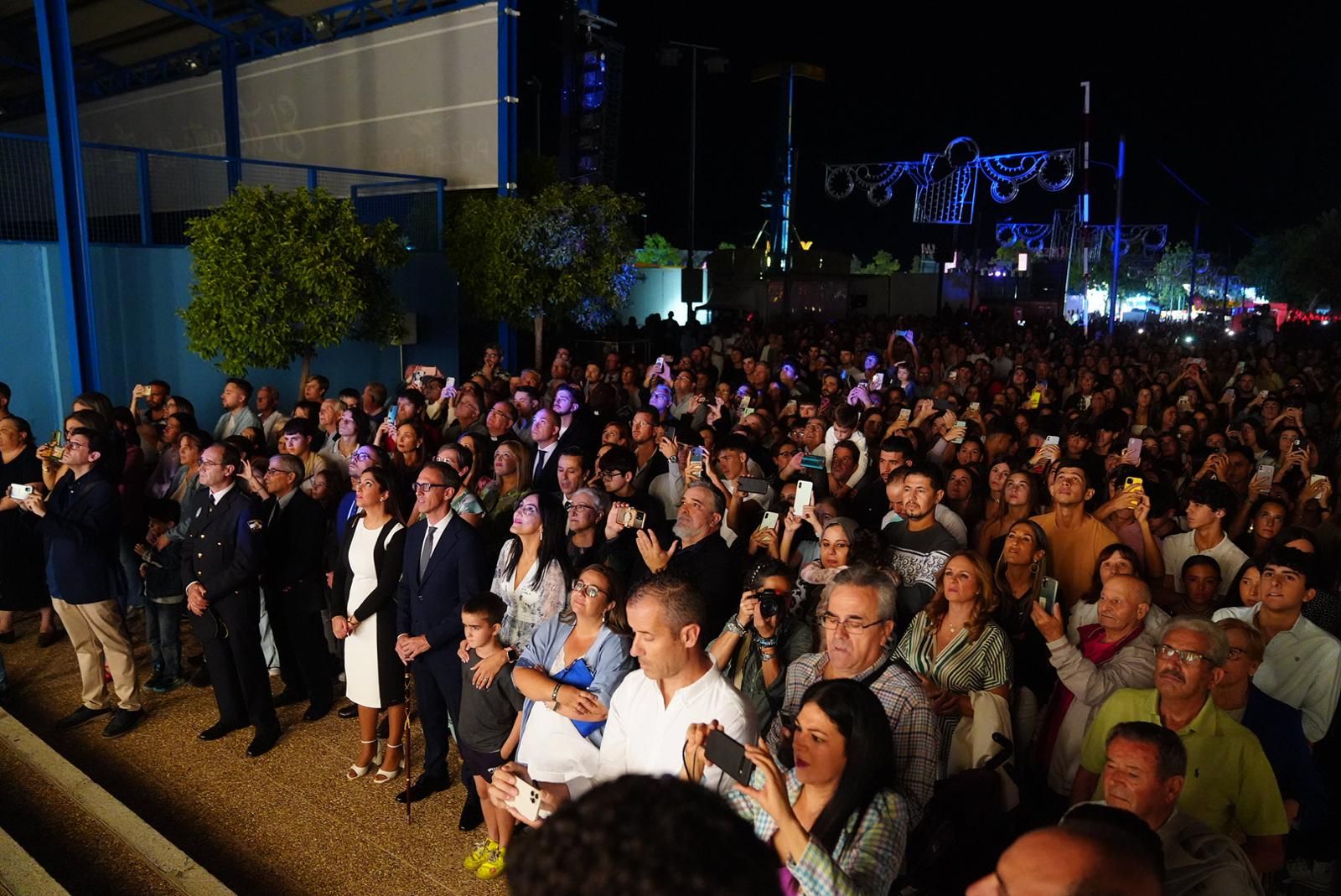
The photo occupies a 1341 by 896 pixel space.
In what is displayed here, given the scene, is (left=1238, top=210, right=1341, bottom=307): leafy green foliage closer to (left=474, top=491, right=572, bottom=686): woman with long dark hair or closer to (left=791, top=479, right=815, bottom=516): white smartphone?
(left=791, top=479, right=815, bottom=516): white smartphone

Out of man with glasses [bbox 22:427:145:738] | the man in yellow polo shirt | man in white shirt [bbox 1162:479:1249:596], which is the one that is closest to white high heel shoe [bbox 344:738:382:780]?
man with glasses [bbox 22:427:145:738]

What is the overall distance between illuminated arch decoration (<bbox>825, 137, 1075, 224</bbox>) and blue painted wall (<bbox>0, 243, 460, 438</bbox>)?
15997 mm

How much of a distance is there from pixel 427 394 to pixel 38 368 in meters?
4.82

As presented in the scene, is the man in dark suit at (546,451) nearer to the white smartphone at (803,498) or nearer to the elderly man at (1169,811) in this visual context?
the white smartphone at (803,498)

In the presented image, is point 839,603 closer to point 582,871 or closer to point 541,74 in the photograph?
point 582,871

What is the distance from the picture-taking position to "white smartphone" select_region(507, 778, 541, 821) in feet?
8.79

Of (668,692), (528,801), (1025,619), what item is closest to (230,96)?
(1025,619)

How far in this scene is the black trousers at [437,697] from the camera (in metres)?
4.60

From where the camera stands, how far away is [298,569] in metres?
5.49

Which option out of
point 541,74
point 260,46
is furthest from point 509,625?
point 541,74

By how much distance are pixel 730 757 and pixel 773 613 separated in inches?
52.8

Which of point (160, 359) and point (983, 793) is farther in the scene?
point (160, 359)

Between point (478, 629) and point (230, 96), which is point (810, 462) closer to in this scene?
point (478, 629)

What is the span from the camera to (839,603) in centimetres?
321
